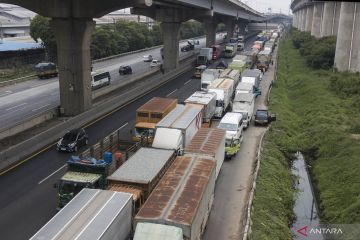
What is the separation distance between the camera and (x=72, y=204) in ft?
58.1

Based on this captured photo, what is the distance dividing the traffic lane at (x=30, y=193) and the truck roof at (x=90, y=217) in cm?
454

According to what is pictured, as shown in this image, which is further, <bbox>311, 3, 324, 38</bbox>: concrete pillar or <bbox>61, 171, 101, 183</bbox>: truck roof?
<bbox>311, 3, 324, 38</bbox>: concrete pillar

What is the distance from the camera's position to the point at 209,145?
27.0 meters

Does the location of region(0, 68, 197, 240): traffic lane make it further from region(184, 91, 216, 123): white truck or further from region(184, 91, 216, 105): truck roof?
region(184, 91, 216, 105): truck roof

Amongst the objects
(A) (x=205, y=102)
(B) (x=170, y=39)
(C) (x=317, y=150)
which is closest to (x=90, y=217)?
(A) (x=205, y=102)

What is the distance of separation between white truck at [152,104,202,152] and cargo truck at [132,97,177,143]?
1203 mm

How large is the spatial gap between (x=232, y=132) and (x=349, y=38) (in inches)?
1545

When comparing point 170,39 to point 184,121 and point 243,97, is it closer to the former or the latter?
point 243,97

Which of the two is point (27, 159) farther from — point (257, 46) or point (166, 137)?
point (257, 46)

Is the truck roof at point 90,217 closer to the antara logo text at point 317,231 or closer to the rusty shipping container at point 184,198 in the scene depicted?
the rusty shipping container at point 184,198

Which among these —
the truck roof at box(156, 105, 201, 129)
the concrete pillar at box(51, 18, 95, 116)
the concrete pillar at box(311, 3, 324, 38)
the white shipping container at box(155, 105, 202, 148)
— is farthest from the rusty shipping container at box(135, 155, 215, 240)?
the concrete pillar at box(311, 3, 324, 38)

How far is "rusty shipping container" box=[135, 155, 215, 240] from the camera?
1688 cm

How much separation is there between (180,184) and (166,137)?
8.33m

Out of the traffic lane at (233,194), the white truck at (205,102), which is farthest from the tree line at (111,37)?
the traffic lane at (233,194)
